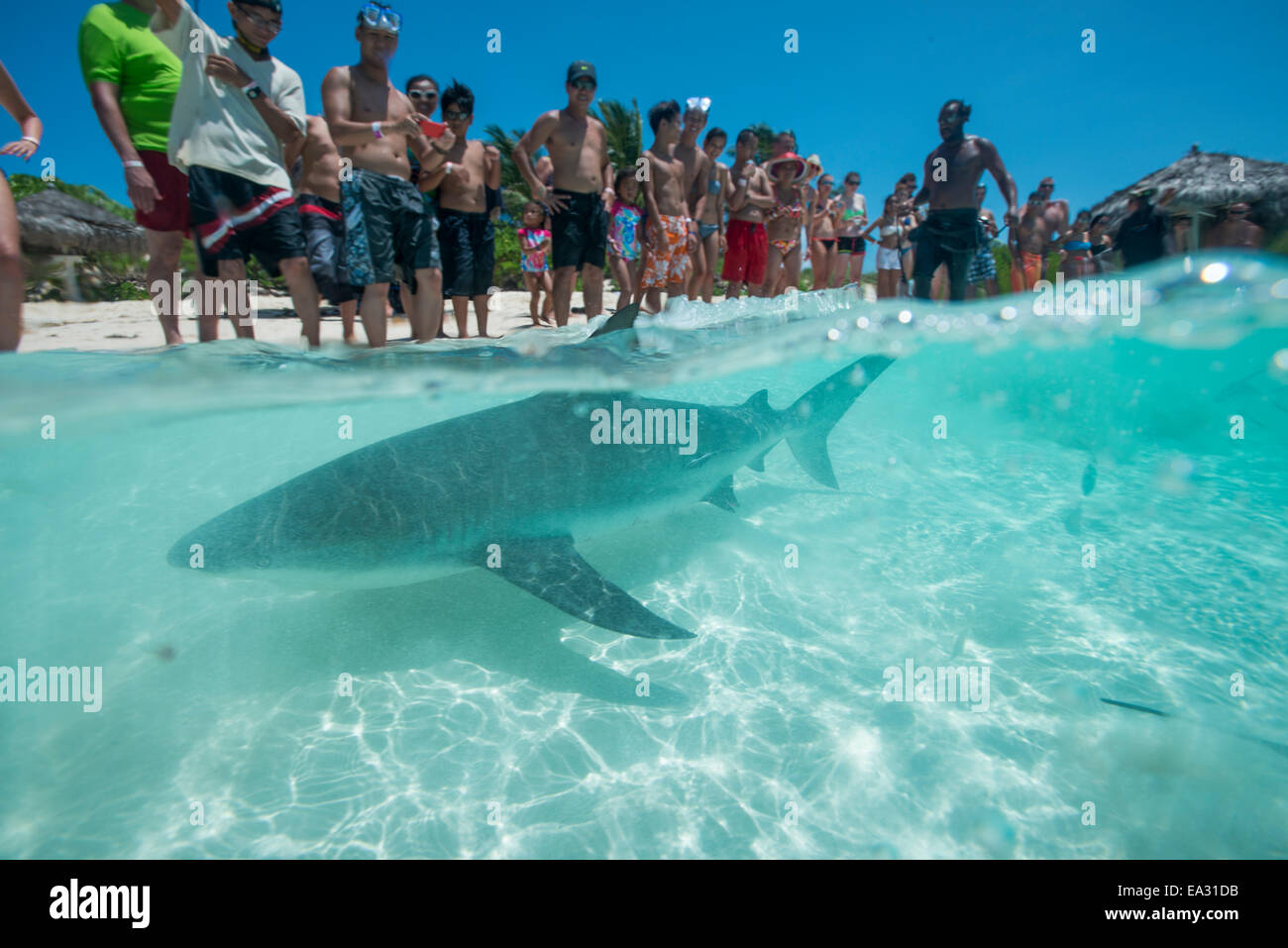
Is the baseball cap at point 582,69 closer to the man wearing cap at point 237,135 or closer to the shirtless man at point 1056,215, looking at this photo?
the man wearing cap at point 237,135

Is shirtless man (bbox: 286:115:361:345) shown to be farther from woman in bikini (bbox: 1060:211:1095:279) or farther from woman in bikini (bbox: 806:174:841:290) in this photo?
woman in bikini (bbox: 1060:211:1095:279)

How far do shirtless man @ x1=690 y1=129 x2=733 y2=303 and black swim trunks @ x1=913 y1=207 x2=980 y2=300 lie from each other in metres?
3.24

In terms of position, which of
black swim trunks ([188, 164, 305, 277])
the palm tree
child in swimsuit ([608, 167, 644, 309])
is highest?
the palm tree

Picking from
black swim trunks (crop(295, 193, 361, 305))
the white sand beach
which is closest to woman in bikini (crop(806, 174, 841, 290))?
the white sand beach

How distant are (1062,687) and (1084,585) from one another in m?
1.53

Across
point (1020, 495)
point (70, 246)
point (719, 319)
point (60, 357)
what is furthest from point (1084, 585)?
point (70, 246)

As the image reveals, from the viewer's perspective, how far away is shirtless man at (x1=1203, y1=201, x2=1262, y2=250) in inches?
317

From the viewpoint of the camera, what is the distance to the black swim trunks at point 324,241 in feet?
19.5

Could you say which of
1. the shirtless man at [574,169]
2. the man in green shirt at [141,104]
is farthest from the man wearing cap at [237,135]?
the shirtless man at [574,169]

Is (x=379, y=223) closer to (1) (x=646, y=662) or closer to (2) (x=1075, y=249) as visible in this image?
(1) (x=646, y=662)

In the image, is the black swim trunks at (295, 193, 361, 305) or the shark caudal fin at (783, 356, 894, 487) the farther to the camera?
the black swim trunks at (295, 193, 361, 305)

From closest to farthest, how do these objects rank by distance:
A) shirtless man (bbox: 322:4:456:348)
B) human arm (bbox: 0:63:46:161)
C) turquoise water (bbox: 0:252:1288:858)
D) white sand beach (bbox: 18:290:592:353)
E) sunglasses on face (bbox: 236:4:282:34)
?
1. turquoise water (bbox: 0:252:1288:858)
2. human arm (bbox: 0:63:46:161)
3. sunglasses on face (bbox: 236:4:282:34)
4. shirtless man (bbox: 322:4:456:348)
5. white sand beach (bbox: 18:290:592:353)

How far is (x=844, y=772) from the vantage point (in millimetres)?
2371

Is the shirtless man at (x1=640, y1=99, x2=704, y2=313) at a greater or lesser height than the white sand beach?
greater
